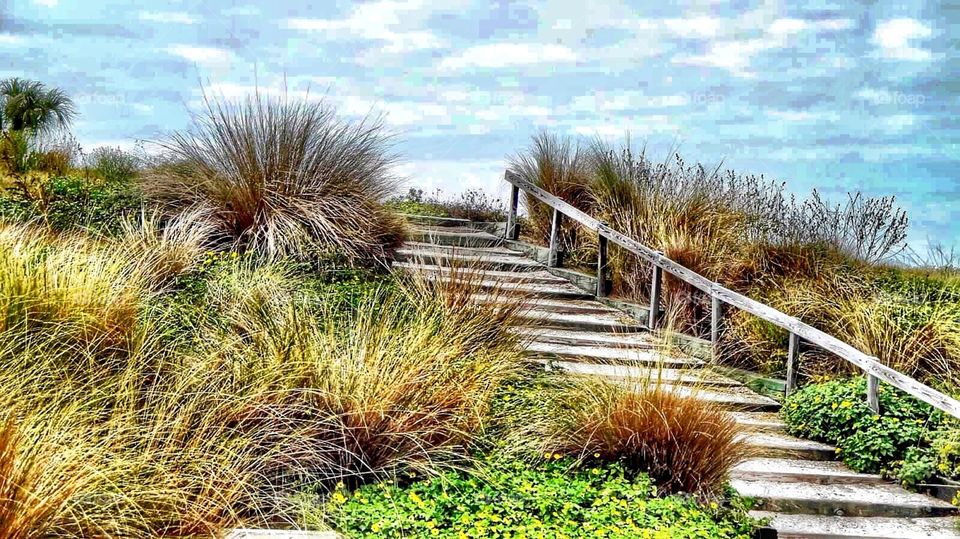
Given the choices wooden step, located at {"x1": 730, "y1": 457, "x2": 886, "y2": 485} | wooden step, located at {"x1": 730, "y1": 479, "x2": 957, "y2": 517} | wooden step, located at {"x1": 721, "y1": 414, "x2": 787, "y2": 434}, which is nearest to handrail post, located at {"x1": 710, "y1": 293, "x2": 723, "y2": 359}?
wooden step, located at {"x1": 721, "y1": 414, "x2": 787, "y2": 434}

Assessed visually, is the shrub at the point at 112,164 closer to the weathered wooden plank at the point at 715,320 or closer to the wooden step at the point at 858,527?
the weathered wooden plank at the point at 715,320

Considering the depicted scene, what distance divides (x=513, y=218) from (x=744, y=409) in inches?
215

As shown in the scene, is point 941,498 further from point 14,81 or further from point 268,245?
point 14,81

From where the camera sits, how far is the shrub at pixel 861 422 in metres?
6.71

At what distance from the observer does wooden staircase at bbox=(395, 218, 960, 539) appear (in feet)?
19.2

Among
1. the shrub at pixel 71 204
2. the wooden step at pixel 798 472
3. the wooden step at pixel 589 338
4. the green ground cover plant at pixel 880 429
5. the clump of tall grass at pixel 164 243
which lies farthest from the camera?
the shrub at pixel 71 204

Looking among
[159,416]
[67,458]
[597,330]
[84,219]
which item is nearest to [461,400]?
[159,416]

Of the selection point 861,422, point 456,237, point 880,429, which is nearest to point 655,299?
point 861,422

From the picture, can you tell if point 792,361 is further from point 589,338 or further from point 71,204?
point 71,204

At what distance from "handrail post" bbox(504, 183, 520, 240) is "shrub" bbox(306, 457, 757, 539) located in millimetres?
6851

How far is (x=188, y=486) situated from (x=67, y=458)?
62 centimetres

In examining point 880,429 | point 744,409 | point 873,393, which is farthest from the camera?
point 744,409

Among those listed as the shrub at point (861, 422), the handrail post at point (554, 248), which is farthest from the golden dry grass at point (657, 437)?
the handrail post at point (554, 248)

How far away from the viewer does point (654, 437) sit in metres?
5.48
